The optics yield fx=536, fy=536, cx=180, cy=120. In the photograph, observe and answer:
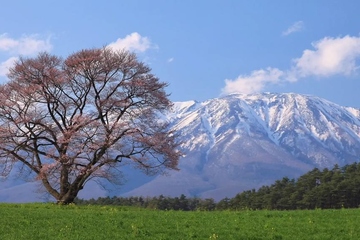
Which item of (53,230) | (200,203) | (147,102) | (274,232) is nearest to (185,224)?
(274,232)

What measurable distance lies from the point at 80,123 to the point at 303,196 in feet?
166

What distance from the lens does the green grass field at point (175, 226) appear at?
22016 mm

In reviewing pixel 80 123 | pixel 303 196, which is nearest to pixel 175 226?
pixel 80 123

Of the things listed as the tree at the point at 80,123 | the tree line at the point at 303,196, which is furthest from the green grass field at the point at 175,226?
the tree line at the point at 303,196

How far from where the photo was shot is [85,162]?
43781mm

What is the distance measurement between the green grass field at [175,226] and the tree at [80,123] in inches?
534

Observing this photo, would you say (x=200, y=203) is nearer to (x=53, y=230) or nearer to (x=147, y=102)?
(x=147, y=102)

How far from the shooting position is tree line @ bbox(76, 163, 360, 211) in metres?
79.9

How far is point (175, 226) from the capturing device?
24906 millimetres

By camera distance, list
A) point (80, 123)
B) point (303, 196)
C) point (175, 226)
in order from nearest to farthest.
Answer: point (175, 226), point (80, 123), point (303, 196)

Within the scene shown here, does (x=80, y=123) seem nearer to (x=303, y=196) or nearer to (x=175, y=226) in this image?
(x=175, y=226)

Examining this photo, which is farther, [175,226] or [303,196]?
[303,196]

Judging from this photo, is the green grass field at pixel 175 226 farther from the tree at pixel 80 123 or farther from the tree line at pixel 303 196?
the tree line at pixel 303 196

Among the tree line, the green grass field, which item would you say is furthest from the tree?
the tree line
